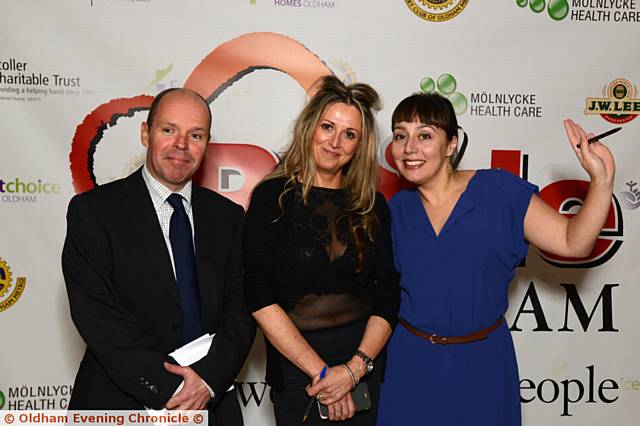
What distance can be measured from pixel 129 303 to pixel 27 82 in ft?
4.11

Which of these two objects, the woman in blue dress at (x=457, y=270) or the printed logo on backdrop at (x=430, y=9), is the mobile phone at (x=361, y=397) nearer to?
the woman in blue dress at (x=457, y=270)

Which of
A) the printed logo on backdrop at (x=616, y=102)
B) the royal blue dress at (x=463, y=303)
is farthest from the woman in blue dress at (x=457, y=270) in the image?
the printed logo on backdrop at (x=616, y=102)

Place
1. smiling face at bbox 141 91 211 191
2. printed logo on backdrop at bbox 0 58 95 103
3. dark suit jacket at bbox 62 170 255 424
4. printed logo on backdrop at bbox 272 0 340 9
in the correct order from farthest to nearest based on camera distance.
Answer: printed logo on backdrop at bbox 272 0 340 9, printed logo on backdrop at bbox 0 58 95 103, smiling face at bbox 141 91 211 191, dark suit jacket at bbox 62 170 255 424

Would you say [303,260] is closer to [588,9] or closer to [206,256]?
[206,256]

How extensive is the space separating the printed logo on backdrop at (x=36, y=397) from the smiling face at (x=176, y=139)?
1271 mm

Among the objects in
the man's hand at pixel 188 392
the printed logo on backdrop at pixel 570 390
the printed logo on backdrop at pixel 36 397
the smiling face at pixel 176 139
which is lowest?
the printed logo on backdrop at pixel 570 390

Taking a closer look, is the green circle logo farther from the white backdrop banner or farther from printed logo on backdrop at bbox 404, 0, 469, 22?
printed logo on backdrop at bbox 404, 0, 469, 22

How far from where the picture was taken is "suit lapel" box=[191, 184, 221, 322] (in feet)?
5.73

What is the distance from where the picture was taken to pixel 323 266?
5.77ft

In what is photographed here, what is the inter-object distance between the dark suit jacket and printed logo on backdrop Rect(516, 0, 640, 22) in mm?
1764

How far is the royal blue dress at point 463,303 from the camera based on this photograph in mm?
1823

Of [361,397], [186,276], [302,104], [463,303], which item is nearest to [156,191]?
[186,276]

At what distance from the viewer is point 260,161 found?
8.56ft

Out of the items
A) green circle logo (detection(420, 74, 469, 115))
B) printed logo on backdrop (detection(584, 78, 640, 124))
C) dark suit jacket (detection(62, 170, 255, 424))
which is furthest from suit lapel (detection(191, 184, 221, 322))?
printed logo on backdrop (detection(584, 78, 640, 124))
